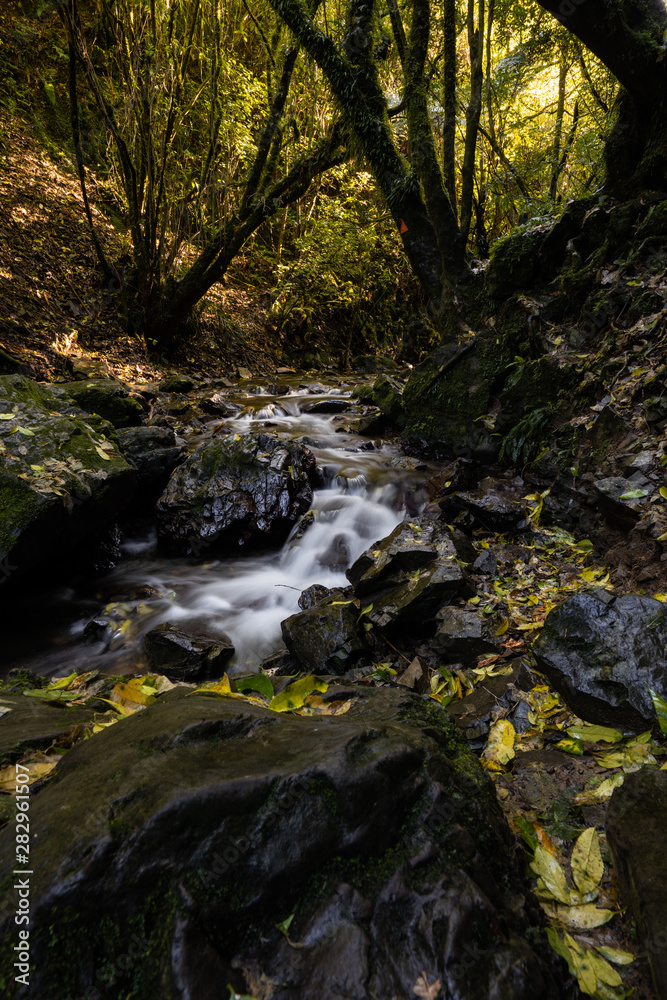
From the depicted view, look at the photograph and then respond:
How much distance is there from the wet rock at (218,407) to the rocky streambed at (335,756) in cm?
413

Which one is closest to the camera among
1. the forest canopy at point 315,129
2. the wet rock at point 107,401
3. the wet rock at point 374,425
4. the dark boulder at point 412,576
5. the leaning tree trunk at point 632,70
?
the dark boulder at point 412,576

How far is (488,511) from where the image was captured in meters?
4.78

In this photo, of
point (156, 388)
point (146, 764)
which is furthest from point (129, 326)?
point (146, 764)

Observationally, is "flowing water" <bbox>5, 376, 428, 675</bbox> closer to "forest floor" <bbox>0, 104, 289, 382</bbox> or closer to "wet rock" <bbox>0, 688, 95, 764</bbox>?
"wet rock" <bbox>0, 688, 95, 764</bbox>

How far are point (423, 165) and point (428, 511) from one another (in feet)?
18.8

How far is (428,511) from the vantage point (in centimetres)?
543

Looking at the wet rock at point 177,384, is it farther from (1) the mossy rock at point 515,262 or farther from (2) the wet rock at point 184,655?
(2) the wet rock at point 184,655

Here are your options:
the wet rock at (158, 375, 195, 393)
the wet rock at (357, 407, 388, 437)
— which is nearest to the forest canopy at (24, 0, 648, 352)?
the wet rock at (158, 375, 195, 393)

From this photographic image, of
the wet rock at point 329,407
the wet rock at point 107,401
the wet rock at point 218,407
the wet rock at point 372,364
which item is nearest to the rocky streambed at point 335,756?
the wet rock at point 107,401

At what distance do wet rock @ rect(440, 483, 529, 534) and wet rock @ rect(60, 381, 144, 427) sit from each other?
5061 millimetres

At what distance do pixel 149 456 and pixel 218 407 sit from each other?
10.9 ft

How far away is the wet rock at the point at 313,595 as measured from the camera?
14.8ft

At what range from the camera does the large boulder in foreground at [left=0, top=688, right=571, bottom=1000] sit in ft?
3.27

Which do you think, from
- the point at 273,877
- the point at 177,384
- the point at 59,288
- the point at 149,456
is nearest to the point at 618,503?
the point at 273,877
